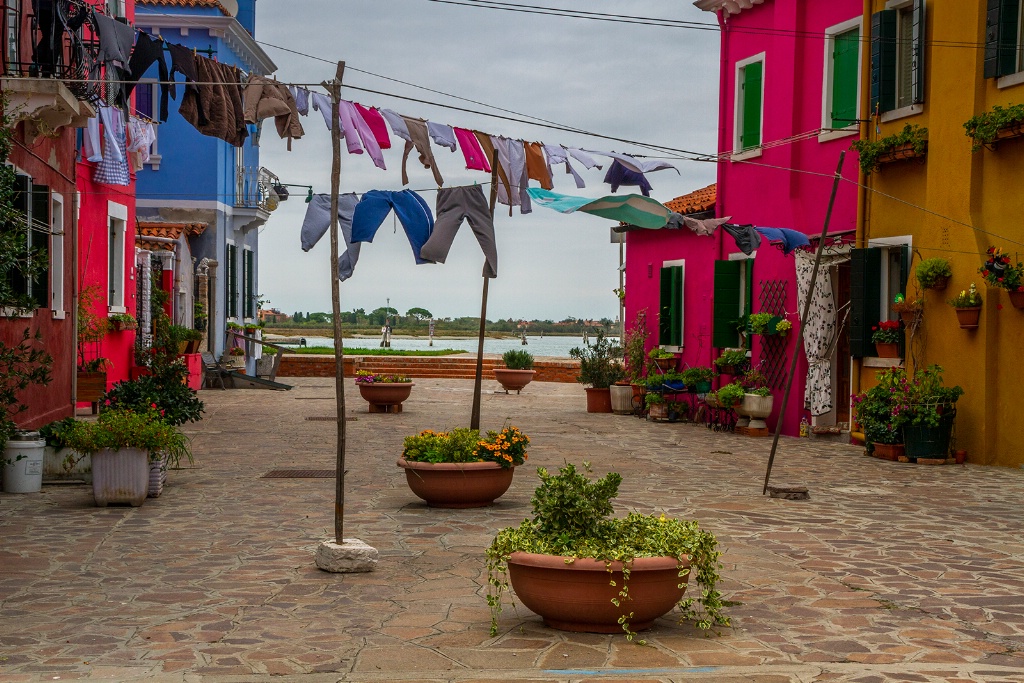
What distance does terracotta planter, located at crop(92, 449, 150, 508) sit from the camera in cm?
964

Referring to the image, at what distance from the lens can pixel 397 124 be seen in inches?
393

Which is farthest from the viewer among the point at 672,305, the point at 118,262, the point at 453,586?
the point at 672,305

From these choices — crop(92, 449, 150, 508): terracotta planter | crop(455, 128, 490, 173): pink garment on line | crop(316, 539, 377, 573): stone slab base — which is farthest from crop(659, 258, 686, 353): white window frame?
crop(316, 539, 377, 573): stone slab base

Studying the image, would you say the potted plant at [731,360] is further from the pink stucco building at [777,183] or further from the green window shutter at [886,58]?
the green window shutter at [886,58]

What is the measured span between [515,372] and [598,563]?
22481 mm

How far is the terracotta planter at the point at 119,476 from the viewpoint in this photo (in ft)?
31.6

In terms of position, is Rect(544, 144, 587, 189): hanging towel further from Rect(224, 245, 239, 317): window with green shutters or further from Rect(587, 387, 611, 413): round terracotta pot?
Rect(224, 245, 239, 317): window with green shutters

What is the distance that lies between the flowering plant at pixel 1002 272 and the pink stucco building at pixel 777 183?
321 centimetres

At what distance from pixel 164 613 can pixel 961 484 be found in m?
8.61

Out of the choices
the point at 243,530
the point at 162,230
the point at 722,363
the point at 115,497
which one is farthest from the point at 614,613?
the point at 162,230

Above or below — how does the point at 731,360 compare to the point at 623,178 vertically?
below

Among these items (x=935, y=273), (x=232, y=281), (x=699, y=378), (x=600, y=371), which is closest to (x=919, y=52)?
(x=935, y=273)

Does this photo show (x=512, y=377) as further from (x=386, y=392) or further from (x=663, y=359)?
(x=663, y=359)

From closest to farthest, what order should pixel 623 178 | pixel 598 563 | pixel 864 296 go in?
pixel 598 563, pixel 623 178, pixel 864 296
